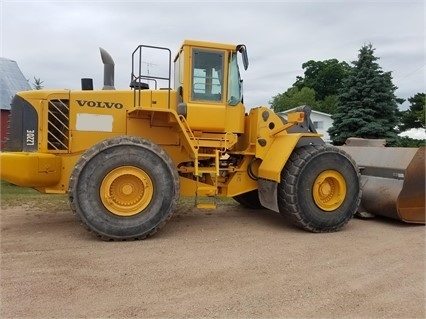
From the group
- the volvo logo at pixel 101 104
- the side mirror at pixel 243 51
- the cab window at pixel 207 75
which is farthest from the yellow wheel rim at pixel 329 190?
the volvo logo at pixel 101 104

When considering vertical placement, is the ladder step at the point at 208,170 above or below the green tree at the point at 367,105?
below

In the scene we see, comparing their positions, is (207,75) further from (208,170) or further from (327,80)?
(327,80)

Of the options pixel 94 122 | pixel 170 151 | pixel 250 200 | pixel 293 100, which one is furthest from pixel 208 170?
pixel 293 100

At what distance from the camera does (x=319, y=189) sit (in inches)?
260

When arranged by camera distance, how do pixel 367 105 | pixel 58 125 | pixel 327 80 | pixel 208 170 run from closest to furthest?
pixel 58 125 → pixel 208 170 → pixel 367 105 → pixel 327 80

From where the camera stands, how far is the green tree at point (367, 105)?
2102 cm

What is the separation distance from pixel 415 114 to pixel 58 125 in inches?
1333

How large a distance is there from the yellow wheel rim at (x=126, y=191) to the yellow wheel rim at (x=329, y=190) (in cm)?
255

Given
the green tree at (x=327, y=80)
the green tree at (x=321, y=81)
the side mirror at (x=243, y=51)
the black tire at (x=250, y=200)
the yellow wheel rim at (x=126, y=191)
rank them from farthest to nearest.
→ the green tree at (x=327, y=80) → the green tree at (x=321, y=81) → the black tire at (x=250, y=200) → the side mirror at (x=243, y=51) → the yellow wheel rim at (x=126, y=191)

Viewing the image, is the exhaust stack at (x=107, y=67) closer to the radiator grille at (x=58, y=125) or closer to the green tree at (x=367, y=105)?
the radiator grille at (x=58, y=125)

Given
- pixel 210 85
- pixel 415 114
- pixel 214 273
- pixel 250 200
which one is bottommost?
pixel 214 273

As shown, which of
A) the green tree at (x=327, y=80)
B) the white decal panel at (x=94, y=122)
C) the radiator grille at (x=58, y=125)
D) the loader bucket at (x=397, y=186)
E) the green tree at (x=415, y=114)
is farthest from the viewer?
the green tree at (x=327, y=80)

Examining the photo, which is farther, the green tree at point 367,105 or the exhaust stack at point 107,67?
the green tree at point 367,105

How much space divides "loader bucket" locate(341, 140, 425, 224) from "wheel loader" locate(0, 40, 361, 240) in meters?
0.71
